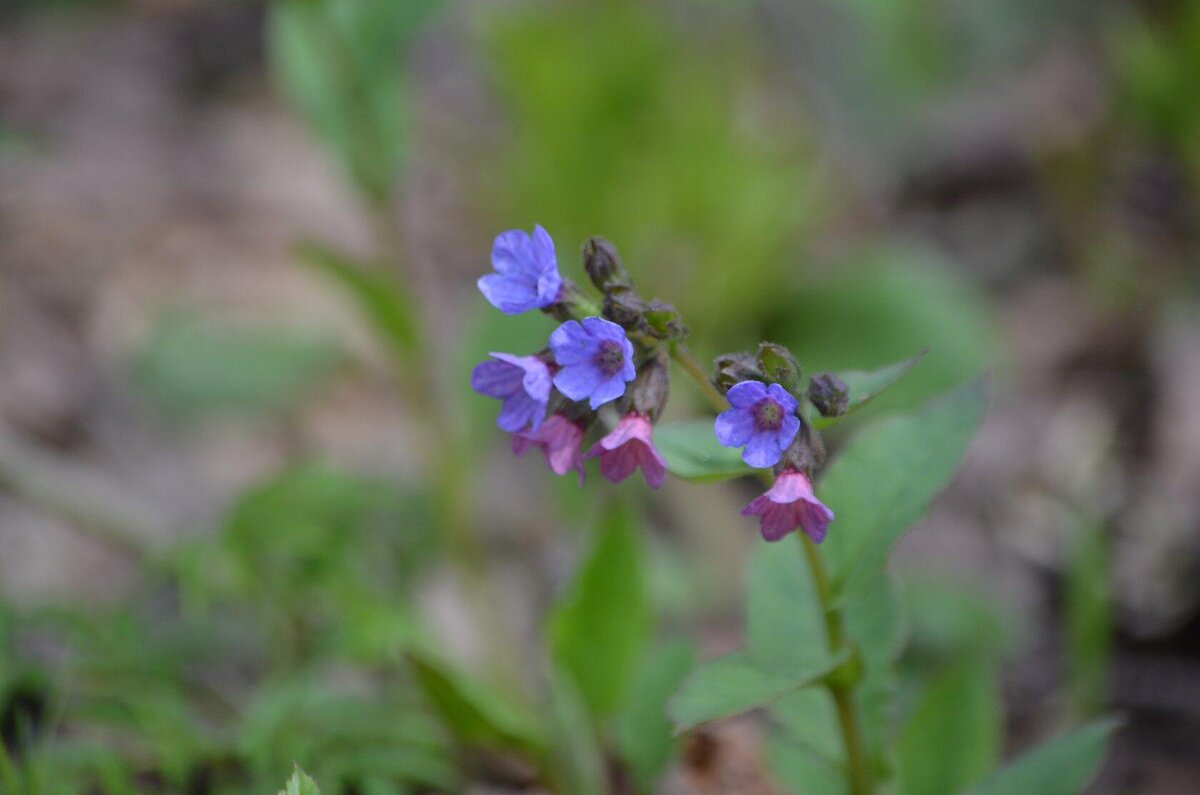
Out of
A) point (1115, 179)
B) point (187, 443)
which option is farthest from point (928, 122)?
point (187, 443)

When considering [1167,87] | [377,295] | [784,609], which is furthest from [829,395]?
[1167,87]

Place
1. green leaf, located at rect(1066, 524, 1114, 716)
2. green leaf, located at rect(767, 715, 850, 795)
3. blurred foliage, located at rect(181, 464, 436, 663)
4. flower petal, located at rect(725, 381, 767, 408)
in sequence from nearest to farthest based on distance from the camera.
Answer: flower petal, located at rect(725, 381, 767, 408)
green leaf, located at rect(767, 715, 850, 795)
blurred foliage, located at rect(181, 464, 436, 663)
green leaf, located at rect(1066, 524, 1114, 716)

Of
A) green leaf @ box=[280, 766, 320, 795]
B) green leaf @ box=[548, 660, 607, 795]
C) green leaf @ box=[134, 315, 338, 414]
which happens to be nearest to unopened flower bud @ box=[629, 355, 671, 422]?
green leaf @ box=[280, 766, 320, 795]

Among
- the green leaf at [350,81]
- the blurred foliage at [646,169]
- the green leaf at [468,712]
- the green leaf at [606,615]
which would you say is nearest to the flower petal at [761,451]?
the green leaf at [606,615]

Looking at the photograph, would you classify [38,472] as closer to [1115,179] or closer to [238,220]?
[238,220]

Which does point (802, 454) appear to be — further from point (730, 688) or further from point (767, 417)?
point (730, 688)

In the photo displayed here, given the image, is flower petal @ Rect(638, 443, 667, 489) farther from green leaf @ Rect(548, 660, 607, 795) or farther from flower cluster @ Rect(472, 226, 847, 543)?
green leaf @ Rect(548, 660, 607, 795)
